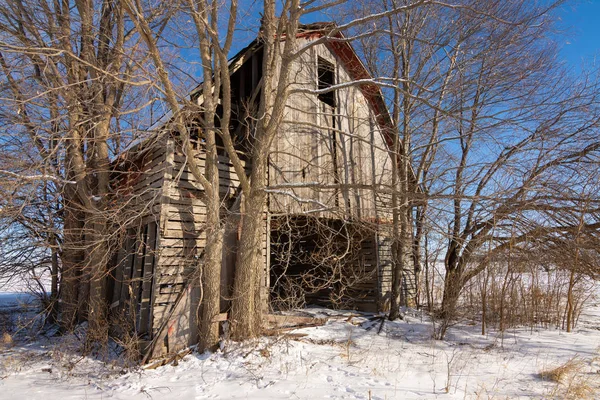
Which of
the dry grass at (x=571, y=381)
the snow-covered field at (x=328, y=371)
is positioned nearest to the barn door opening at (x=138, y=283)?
the snow-covered field at (x=328, y=371)

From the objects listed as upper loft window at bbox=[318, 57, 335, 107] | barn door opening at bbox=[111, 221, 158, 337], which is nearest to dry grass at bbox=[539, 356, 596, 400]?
barn door opening at bbox=[111, 221, 158, 337]

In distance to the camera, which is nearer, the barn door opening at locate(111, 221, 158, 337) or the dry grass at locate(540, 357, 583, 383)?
the dry grass at locate(540, 357, 583, 383)

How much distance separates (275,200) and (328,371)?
388cm

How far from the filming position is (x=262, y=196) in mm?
6902

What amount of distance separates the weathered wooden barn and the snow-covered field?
996mm

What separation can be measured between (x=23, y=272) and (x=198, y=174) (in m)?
6.07

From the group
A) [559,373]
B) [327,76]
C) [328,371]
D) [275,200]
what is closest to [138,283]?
[275,200]

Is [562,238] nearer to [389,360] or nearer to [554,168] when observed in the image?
[554,168]

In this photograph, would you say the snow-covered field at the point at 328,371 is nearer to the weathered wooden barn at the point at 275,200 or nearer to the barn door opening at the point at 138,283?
the barn door opening at the point at 138,283

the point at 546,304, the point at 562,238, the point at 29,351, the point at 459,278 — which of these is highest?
the point at 562,238

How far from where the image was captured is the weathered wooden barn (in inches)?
264

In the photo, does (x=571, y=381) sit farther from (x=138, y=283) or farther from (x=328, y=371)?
(x=138, y=283)

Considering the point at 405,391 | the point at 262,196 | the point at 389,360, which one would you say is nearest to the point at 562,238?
the point at 389,360

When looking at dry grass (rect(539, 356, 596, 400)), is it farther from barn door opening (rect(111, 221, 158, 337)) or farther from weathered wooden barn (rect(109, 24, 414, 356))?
barn door opening (rect(111, 221, 158, 337))
